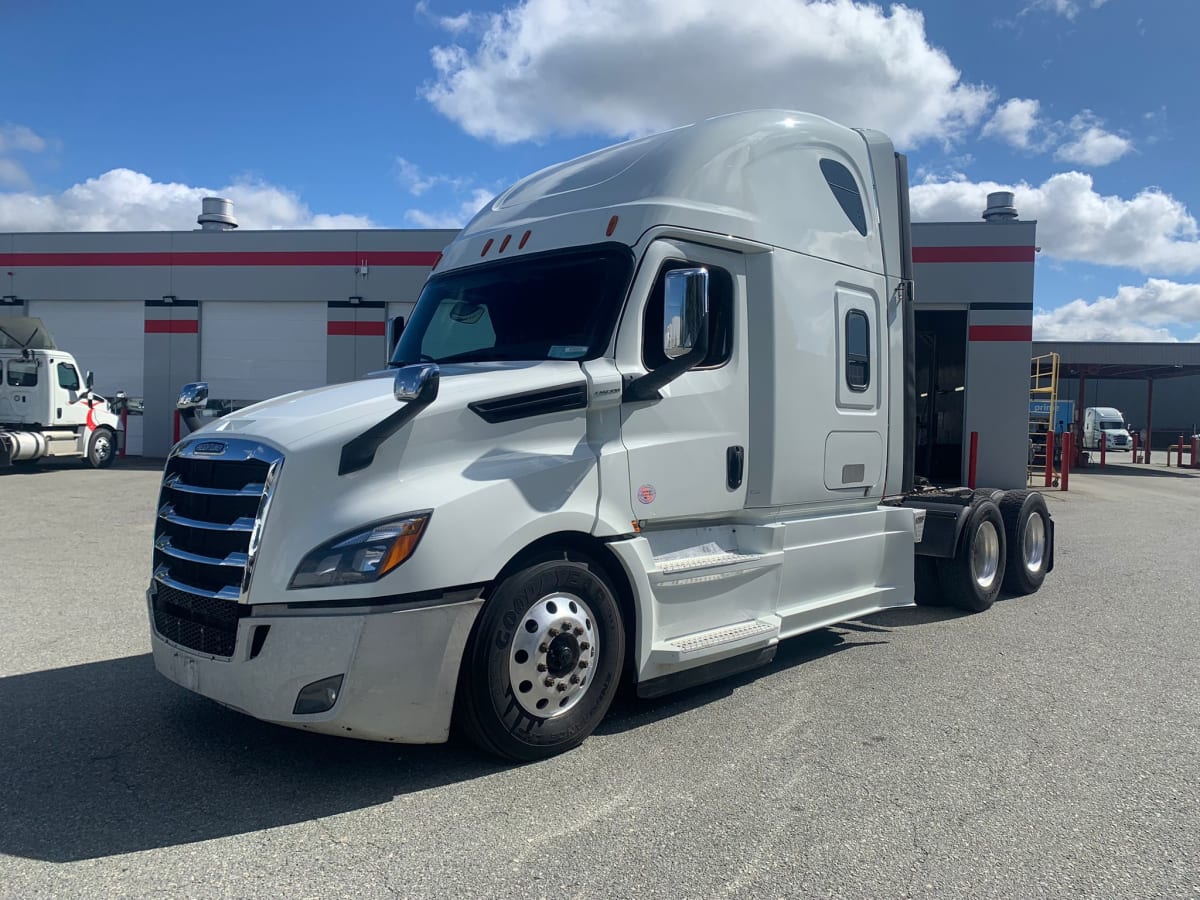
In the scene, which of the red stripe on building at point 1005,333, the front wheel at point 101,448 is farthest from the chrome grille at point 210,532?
the red stripe on building at point 1005,333

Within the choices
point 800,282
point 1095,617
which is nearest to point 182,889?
point 800,282

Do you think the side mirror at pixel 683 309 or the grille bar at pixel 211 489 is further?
the side mirror at pixel 683 309

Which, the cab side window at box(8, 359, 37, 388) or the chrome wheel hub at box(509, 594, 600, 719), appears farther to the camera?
the cab side window at box(8, 359, 37, 388)

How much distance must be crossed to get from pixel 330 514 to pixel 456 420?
69 centimetres

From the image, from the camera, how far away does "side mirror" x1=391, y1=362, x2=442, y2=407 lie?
3.89 metres

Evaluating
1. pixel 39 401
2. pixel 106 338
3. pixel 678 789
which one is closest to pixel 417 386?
pixel 678 789

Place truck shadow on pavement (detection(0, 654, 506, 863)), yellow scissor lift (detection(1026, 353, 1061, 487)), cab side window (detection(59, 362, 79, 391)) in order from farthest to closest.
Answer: yellow scissor lift (detection(1026, 353, 1061, 487)) → cab side window (detection(59, 362, 79, 391)) → truck shadow on pavement (detection(0, 654, 506, 863))

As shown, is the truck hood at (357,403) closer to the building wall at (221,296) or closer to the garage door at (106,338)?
the building wall at (221,296)

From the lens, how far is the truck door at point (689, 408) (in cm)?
470

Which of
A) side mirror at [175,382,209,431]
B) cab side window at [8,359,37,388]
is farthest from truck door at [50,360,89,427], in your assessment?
side mirror at [175,382,209,431]

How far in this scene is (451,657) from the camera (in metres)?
3.88

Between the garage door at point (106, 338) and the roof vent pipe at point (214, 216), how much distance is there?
281cm

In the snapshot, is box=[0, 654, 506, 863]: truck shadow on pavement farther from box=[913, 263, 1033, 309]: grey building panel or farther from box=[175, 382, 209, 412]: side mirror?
box=[913, 263, 1033, 309]: grey building panel

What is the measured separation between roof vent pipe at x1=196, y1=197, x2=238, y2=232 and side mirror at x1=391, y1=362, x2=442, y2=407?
23.4 metres
